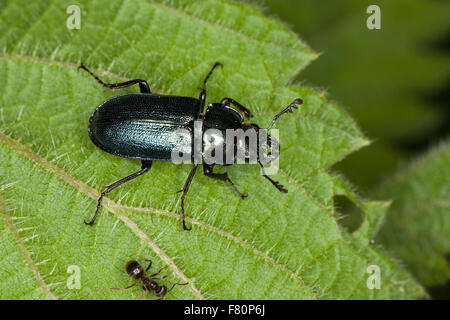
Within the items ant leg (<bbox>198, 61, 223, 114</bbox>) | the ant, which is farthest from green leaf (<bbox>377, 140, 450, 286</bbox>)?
the ant

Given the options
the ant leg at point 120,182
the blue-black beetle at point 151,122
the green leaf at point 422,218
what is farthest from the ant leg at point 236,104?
the green leaf at point 422,218

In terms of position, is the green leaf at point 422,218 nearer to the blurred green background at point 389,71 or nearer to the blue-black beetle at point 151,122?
the blurred green background at point 389,71

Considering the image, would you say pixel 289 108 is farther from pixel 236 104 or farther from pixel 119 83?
pixel 119 83

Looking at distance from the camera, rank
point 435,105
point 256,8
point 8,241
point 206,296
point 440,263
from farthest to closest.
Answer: point 435,105, point 440,263, point 256,8, point 206,296, point 8,241

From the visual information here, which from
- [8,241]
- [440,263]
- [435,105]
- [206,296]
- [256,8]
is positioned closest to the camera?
[8,241]

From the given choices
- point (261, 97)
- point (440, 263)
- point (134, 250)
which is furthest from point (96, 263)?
point (440, 263)

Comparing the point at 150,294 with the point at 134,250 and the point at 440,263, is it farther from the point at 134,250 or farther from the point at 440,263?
the point at 440,263
